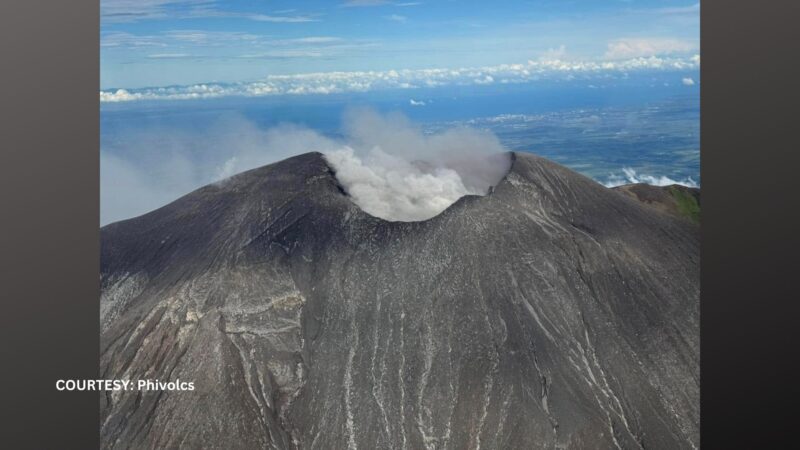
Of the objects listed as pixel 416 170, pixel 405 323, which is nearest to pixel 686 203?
pixel 416 170

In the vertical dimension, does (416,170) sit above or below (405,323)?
above

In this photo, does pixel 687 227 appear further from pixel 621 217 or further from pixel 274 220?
pixel 274 220

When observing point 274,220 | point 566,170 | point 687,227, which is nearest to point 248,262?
point 274,220

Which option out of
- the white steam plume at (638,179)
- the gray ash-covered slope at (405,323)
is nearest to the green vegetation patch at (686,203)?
the white steam plume at (638,179)

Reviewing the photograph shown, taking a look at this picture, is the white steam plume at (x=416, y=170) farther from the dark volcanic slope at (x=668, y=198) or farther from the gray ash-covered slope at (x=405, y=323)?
the dark volcanic slope at (x=668, y=198)

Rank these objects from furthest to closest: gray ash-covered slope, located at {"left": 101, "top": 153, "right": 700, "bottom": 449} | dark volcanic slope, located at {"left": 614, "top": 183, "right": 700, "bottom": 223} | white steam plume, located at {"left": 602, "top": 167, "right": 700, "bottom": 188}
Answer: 1. white steam plume, located at {"left": 602, "top": 167, "right": 700, "bottom": 188}
2. dark volcanic slope, located at {"left": 614, "top": 183, "right": 700, "bottom": 223}
3. gray ash-covered slope, located at {"left": 101, "top": 153, "right": 700, "bottom": 449}

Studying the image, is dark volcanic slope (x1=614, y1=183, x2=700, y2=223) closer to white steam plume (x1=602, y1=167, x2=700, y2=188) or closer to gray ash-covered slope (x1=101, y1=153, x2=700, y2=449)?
white steam plume (x1=602, y1=167, x2=700, y2=188)

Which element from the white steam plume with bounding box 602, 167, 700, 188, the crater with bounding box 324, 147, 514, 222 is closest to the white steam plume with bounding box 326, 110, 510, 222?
the crater with bounding box 324, 147, 514, 222

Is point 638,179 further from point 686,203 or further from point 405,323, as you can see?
point 405,323

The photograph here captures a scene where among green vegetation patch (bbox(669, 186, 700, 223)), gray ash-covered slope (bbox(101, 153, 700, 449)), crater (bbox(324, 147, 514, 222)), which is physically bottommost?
gray ash-covered slope (bbox(101, 153, 700, 449))
